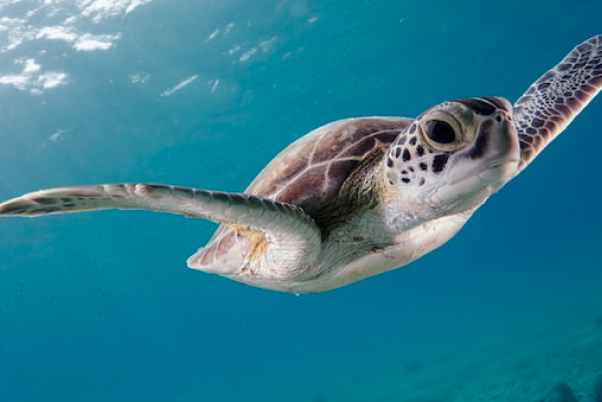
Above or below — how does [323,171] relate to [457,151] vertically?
above

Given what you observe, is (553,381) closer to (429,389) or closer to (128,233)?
(429,389)

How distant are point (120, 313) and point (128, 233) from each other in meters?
35.4

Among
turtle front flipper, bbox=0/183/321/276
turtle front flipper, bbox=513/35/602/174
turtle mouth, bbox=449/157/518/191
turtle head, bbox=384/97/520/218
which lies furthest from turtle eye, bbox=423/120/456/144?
turtle front flipper, bbox=513/35/602/174

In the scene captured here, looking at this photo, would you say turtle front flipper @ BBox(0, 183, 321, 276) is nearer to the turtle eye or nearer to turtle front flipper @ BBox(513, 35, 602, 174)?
the turtle eye

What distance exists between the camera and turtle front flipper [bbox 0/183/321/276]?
5.35 ft

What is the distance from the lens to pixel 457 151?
1932 mm

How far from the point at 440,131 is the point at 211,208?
40.1 inches

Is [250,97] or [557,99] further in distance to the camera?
[250,97]

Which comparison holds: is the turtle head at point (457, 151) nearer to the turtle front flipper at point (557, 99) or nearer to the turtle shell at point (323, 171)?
the turtle shell at point (323, 171)

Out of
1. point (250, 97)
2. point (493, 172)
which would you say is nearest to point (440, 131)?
point (493, 172)

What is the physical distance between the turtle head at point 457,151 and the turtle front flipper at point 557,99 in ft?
3.04

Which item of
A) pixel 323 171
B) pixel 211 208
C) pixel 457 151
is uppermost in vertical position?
pixel 323 171

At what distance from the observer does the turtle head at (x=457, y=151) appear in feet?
6.15

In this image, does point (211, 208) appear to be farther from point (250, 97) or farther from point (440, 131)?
point (250, 97)
